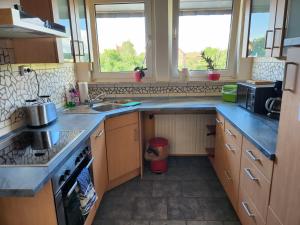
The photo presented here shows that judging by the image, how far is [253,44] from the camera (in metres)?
2.06

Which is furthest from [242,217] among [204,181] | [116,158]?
[116,158]

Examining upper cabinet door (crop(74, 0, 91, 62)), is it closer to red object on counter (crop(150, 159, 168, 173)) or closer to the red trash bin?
the red trash bin

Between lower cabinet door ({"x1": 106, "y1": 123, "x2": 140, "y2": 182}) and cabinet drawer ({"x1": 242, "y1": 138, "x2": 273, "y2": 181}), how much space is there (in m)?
1.13

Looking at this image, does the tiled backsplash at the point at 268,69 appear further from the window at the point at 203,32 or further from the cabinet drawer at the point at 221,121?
the cabinet drawer at the point at 221,121

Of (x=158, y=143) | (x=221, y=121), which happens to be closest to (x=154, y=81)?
(x=158, y=143)

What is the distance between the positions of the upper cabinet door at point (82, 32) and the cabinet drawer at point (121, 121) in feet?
2.25

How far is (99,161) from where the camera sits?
75.3 inches

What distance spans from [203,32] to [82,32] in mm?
1438

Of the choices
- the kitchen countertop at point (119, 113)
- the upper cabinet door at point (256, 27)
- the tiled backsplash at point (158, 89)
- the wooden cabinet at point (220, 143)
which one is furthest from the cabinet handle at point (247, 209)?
the tiled backsplash at point (158, 89)

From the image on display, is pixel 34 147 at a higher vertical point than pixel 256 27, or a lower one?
lower

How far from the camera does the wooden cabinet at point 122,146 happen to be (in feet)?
7.07

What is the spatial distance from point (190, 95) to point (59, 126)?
1676mm

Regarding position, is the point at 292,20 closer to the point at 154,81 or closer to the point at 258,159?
the point at 258,159

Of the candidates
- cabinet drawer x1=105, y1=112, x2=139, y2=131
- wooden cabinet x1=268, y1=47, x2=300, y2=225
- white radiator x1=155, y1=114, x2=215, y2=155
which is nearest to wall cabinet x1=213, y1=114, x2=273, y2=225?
wooden cabinet x1=268, y1=47, x2=300, y2=225
